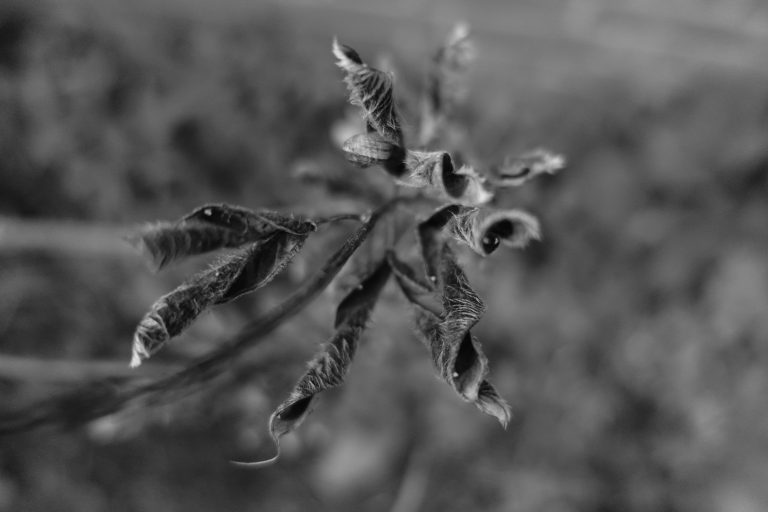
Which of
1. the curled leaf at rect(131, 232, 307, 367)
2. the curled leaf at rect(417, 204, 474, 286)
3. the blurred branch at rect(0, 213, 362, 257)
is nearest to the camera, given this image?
the curled leaf at rect(131, 232, 307, 367)

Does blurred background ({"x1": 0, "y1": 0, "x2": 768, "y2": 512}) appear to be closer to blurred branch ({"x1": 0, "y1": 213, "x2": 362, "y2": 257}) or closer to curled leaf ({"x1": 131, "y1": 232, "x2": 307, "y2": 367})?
blurred branch ({"x1": 0, "y1": 213, "x2": 362, "y2": 257})

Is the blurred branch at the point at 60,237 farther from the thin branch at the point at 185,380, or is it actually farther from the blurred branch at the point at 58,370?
the thin branch at the point at 185,380

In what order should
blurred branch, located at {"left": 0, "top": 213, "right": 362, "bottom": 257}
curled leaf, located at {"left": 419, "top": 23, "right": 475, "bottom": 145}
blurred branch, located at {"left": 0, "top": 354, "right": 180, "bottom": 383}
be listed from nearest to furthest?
curled leaf, located at {"left": 419, "top": 23, "right": 475, "bottom": 145} < blurred branch, located at {"left": 0, "top": 354, "right": 180, "bottom": 383} < blurred branch, located at {"left": 0, "top": 213, "right": 362, "bottom": 257}

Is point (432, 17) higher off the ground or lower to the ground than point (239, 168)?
higher

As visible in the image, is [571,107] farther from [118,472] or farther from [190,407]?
[118,472]

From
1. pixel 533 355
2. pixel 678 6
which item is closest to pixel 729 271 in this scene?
pixel 533 355

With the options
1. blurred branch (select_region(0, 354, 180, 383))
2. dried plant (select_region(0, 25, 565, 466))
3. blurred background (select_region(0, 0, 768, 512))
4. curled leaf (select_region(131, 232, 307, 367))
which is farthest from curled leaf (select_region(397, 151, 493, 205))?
blurred background (select_region(0, 0, 768, 512))

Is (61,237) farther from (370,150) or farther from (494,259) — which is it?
(370,150)
